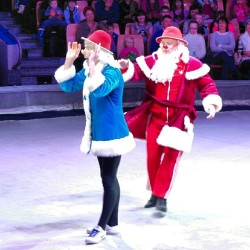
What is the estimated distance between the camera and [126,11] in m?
14.2

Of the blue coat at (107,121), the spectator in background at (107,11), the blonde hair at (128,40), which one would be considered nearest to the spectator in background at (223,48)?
the blonde hair at (128,40)

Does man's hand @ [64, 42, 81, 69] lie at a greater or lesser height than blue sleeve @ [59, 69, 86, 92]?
greater

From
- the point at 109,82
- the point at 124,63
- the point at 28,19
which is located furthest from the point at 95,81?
the point at 28,19

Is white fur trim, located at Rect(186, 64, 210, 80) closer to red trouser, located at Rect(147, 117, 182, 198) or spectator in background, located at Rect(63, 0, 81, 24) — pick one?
red trouser, located at Rect(147, 117, 182, 198)

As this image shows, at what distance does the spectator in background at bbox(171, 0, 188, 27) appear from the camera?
14.4 meters

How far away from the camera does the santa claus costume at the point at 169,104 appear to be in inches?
213

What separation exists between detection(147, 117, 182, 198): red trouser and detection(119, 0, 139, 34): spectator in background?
8.65 meters

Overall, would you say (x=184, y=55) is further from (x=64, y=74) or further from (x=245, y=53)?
(x=245, y=53)

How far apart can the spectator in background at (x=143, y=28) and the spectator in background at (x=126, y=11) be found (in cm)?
23

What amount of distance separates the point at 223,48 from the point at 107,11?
96.5 inches

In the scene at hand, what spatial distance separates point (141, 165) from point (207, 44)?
718 centimetres

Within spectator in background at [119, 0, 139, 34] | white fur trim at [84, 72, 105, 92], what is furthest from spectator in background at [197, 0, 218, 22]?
white fur trim at [84, 72, 105, 92]

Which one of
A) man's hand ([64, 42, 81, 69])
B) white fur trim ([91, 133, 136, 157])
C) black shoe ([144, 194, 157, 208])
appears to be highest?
man's hand ([64, 42, 81, 69])

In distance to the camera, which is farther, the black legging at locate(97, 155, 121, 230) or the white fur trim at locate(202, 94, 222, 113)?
the white fur trim at locate(202, 94, 222, 113)
